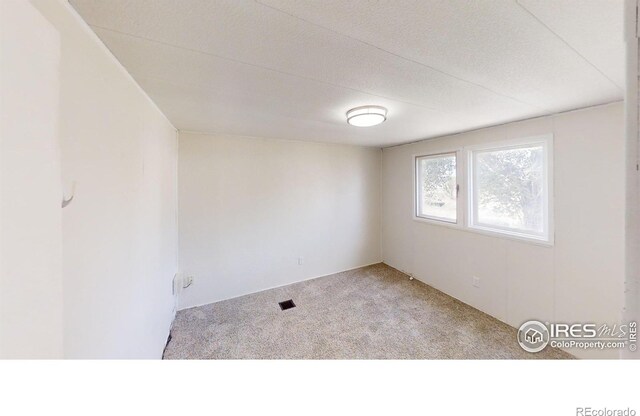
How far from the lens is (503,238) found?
2434 mm

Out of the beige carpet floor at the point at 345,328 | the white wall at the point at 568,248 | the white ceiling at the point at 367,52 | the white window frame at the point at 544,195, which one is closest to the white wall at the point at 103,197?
the white ceiling at the point at 367,52

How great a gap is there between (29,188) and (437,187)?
11.9 feet

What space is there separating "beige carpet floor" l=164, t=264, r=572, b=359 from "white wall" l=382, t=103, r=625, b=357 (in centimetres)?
32

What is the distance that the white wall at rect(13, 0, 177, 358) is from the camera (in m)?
0.78

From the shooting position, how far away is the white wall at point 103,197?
0.78 meters

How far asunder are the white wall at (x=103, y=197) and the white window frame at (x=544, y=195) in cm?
320

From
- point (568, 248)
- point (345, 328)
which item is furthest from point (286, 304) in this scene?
point (568, 248)

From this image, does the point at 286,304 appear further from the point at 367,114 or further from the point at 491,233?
the point at 491,233

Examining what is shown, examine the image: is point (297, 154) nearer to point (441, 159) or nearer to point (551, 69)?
point (441, 159)

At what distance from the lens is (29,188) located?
1.67ft

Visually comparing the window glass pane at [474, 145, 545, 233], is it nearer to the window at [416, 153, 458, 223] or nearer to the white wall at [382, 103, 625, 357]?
the white wall at [382, 103, 625, 357]

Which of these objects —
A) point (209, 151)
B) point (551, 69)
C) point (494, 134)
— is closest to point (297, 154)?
point (209, 151)

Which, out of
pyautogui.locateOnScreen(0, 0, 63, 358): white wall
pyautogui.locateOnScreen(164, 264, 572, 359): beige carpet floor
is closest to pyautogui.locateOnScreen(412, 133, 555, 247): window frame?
pyautogui.locateOnScreen(164, 264, 572, 359): beige carpet floor

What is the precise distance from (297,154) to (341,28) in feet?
8.20
